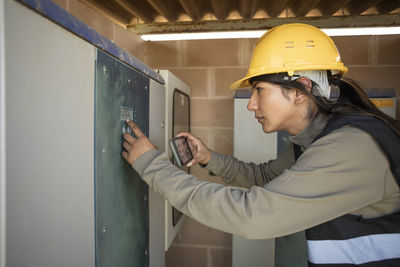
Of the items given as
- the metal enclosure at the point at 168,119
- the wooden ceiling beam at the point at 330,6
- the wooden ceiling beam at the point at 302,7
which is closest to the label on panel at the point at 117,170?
the metal enclosure at the point at 168,119

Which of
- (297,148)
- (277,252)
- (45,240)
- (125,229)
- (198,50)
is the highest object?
(198,50)

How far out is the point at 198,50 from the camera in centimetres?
208

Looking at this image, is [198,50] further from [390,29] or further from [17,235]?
[17,235]

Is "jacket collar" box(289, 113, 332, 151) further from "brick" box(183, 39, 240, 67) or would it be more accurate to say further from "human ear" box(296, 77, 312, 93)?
"brick" box(183, 39, 240, 67)

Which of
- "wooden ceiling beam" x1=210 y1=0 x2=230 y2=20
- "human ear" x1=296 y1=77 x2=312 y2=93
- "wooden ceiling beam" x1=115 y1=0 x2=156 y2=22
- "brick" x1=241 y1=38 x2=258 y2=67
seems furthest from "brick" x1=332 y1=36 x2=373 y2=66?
"wooden ceiling beam" x1=115 y1=0 x2=156 y2=22

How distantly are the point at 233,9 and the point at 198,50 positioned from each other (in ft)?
1.27

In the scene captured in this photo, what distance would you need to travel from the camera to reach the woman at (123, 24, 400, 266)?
678mm

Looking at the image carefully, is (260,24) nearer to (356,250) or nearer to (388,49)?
(388,49)

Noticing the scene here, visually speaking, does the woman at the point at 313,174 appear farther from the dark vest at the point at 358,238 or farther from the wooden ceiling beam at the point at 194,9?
the wooden ceiling beam at the point at 194,9

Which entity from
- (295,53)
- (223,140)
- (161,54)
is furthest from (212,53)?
(295,53)

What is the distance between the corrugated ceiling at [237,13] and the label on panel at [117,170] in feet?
3.49

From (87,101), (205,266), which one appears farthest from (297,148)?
(205,266)

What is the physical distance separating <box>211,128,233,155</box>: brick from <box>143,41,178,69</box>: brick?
64cm

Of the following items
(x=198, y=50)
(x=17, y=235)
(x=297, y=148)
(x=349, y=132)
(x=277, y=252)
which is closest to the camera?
(x=17, y=235)
